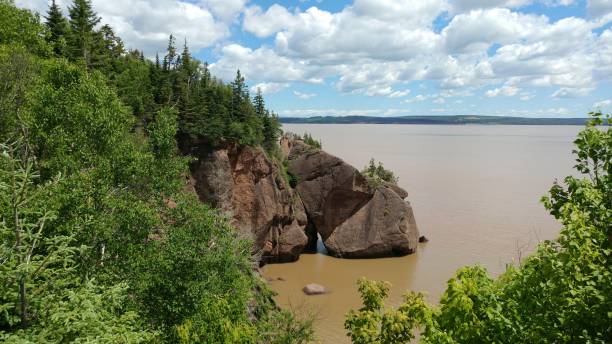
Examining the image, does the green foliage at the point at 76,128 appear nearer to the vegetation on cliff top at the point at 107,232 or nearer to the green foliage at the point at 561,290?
the vegetation on cliff top at the point at 107,232

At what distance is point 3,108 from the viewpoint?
59.6 ft

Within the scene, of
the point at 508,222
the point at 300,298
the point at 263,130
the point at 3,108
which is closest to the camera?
the point at 3,108

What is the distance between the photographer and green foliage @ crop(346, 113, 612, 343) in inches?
234

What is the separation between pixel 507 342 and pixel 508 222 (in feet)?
148

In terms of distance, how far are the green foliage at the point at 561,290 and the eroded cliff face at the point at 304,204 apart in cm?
2829

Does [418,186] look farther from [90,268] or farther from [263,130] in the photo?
[90,268]

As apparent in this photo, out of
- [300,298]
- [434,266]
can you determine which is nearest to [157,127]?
[300,298]

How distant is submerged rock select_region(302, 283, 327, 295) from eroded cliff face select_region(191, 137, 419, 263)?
5.09 m

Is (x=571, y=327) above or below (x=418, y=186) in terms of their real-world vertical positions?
above

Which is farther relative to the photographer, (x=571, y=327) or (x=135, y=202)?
(x=135, y=202)

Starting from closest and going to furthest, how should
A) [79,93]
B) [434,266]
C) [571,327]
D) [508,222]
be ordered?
1. [571,327]
2. [79,93]
3. [434,266]
4. [508,222]

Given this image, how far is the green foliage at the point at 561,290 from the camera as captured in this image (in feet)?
19.5

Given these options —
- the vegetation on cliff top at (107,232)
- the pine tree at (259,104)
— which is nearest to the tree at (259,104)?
the pine tree at (259,104)

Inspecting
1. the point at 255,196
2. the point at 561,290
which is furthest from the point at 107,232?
the point at 255,196
